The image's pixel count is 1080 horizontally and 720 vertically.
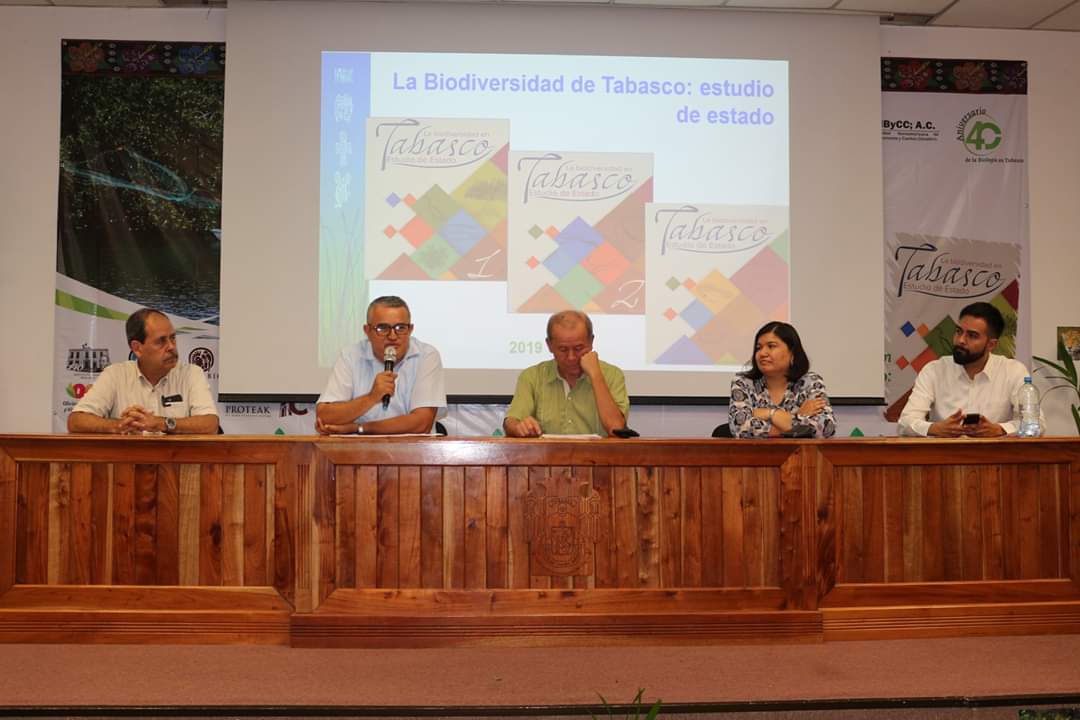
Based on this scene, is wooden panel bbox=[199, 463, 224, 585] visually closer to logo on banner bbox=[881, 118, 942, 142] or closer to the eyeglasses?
the eyeglasses

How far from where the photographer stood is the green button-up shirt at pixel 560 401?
370cm

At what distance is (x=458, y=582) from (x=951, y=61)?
4162 millimetres

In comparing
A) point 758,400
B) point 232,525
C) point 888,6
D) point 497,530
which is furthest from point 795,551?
point 888,6

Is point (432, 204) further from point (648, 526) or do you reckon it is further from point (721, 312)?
point (648, 526)

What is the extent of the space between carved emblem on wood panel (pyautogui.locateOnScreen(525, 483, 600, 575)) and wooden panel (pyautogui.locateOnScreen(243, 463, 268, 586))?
572mm

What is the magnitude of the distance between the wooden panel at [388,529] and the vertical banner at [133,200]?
7.72 ft

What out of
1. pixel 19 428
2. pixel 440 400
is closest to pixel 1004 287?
pixel 440 400

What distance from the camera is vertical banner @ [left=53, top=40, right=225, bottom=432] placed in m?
4.91

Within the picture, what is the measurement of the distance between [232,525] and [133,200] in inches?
105

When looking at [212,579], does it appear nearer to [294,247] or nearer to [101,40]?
[294,247]

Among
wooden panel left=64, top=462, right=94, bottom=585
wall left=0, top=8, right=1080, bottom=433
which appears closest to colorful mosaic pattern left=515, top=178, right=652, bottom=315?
wall left=0, top=8, right=1080, bottom=433

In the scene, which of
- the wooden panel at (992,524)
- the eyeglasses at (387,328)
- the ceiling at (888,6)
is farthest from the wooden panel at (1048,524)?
the ceiling at (888,6)

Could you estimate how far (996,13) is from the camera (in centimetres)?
507

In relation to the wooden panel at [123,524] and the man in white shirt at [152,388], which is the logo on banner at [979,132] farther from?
the wooden panel at [123,524]
